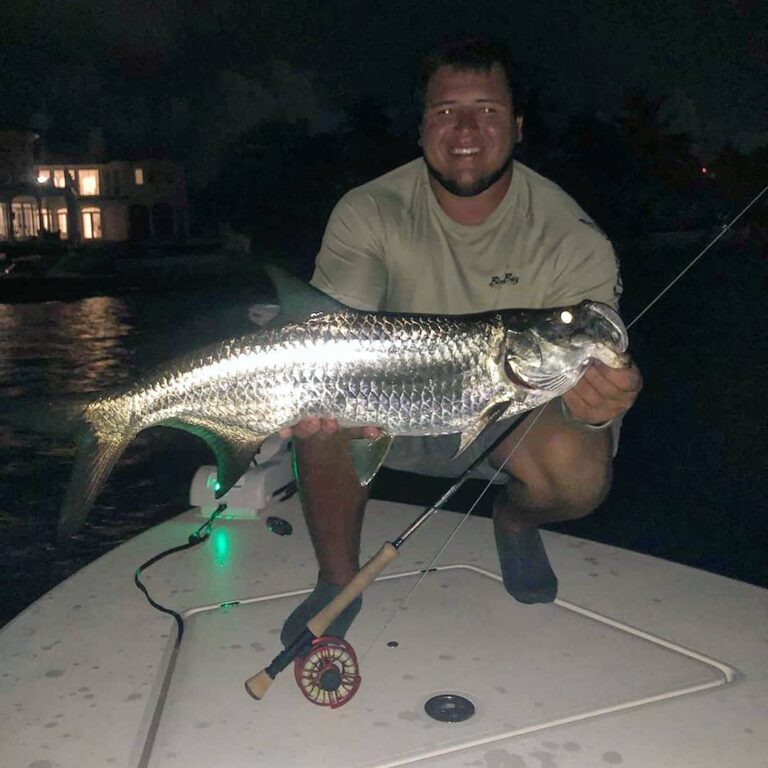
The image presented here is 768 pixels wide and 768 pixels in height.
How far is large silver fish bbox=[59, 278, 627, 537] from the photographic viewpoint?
9.46 feet

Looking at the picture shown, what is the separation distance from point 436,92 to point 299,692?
232 centimetres

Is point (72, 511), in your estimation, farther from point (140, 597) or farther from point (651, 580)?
point (651, 580)

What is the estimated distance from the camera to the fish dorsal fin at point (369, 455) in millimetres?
2979

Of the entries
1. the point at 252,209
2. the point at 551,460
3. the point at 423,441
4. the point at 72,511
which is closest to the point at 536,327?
the point at 551,460

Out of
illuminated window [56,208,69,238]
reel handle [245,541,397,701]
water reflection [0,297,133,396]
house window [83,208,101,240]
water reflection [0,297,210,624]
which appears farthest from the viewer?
house window [83,208,101,240]

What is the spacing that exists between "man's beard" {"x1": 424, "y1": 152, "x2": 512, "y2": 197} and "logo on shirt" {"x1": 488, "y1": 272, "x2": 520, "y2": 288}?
34cm

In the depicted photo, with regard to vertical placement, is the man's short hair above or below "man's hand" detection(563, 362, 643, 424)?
above

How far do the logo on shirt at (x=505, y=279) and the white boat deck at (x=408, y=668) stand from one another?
110cm

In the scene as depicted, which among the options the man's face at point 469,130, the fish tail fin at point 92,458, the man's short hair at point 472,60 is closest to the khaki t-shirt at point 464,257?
the man's face at point 469,130

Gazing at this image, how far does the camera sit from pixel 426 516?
297cm

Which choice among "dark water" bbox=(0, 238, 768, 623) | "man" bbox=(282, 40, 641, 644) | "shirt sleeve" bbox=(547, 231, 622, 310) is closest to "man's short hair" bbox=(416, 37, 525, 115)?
"man" bbox=(282, 40, 641, 644)

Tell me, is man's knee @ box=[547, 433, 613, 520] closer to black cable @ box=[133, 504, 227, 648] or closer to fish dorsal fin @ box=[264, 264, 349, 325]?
fish dorsal fin @ box=[264, 264, 349, 325]

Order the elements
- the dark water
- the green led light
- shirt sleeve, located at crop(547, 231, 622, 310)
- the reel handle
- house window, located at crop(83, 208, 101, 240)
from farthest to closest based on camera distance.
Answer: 1. house window, located at crop(83, 208, 101, 240)
2. the dark water
3. the green led light
4. shirt sleeve, located at crop(547, 231, 622, 310)
5. the reel handle

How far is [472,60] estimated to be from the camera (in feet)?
11.4
